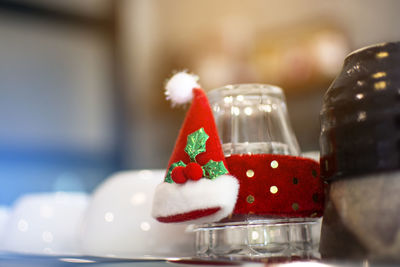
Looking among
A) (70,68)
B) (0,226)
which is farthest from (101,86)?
(0,226)

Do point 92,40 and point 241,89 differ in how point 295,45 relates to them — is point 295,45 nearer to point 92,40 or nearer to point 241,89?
point 92,40

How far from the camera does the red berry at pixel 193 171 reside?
0.41 metres

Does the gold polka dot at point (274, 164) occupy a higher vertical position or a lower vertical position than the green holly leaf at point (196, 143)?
lower

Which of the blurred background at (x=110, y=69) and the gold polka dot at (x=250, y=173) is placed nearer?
the gold polka dot at (x=250, y=173)

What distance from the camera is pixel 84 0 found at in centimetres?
283

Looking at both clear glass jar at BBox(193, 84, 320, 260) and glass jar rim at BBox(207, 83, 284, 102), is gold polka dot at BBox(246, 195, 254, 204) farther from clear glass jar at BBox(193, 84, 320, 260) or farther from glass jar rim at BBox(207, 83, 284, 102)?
glass jar rim at BBox(207, 83, 284, 102)

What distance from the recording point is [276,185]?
45cm

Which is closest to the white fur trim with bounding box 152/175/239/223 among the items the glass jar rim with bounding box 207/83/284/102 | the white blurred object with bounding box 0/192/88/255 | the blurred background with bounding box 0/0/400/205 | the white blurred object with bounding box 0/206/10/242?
the glass jar rim with bounding box 207/83/284/102

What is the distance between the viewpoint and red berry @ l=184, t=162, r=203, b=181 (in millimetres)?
410

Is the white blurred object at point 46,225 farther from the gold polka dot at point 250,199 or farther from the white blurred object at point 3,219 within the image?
the gold polka dot at point 250,199

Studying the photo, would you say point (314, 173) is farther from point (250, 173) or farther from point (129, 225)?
point (129, 225)

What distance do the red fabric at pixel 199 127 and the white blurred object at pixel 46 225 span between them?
41 centimetres

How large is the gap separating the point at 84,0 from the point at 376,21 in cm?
172

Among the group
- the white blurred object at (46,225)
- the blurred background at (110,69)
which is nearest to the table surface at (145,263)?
the white blurred object at (46,225)
